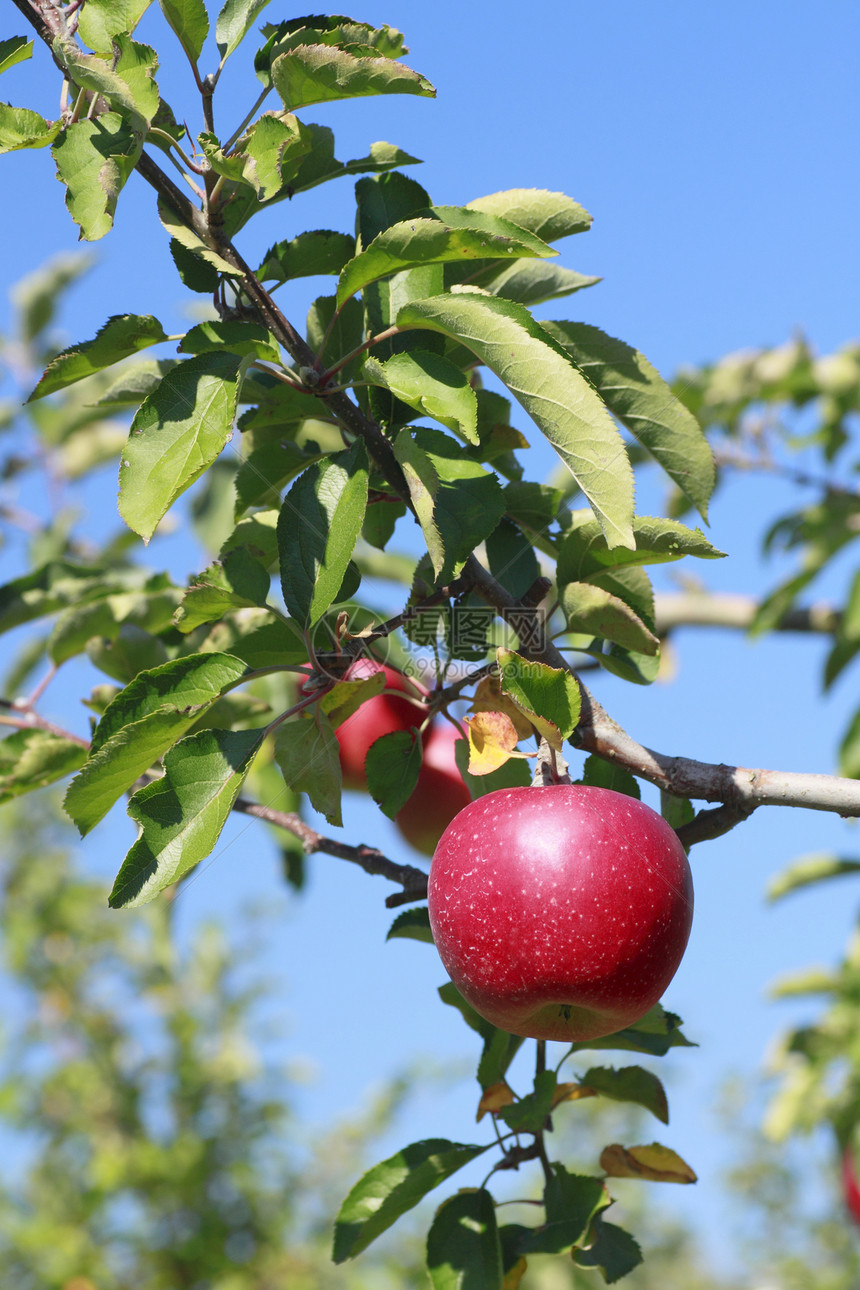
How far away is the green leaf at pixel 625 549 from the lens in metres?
0.88

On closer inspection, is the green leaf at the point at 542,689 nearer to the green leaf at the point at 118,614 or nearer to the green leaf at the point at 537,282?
the green leaf at the point at 537,282

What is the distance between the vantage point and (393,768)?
3.67 ft

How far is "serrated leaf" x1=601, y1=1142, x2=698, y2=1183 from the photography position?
113cm

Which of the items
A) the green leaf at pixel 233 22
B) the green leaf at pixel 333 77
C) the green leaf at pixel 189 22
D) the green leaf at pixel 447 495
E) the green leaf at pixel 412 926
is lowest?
the green leaf at pixel 412 926

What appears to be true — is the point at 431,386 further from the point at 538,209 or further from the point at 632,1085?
the point at 632,1085

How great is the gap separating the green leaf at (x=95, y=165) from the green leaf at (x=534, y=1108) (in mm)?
886

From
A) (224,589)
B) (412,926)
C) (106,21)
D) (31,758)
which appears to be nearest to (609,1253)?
(412,926)

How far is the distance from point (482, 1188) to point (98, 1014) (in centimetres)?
352

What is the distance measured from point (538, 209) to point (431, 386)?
0.31 m

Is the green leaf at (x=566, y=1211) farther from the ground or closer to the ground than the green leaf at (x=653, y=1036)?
closer to the ground

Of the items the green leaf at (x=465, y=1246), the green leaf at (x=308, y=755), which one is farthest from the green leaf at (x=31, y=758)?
the green leaf at (x=465, y=1246)

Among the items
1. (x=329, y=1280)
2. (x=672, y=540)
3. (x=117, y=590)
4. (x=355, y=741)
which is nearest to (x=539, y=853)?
(x=672, y=540)

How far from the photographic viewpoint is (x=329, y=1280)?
4.30 meters

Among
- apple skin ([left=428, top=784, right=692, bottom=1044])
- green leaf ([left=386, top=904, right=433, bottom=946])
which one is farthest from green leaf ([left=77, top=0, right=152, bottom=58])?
green leaf ([left=386, top=904, right=433, bottom=946])
